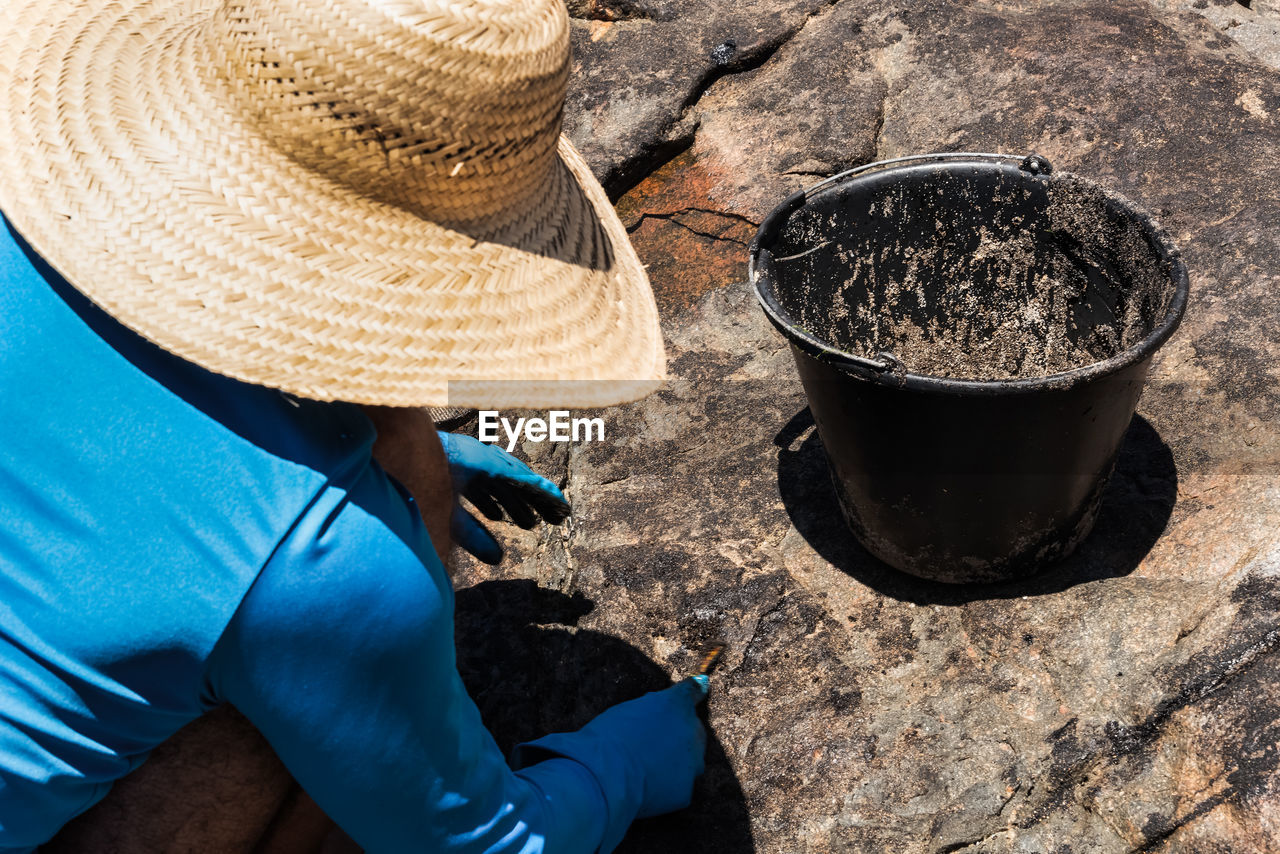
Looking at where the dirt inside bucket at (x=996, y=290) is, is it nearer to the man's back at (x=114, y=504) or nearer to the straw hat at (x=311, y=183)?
the straw hat at (x=311, y=183)

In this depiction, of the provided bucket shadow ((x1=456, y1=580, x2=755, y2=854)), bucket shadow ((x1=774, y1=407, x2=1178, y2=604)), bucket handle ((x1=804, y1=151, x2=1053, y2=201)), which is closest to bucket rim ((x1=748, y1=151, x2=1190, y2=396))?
bucket handle ((x1=804, y1=151, x2=1053, y2=201))

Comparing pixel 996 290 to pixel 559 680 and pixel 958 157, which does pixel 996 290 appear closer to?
pixel 958 157

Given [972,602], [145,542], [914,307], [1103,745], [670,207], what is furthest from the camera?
[670,207]

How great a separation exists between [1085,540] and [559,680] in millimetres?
1220

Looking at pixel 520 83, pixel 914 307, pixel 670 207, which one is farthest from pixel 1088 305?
pixel 520 83

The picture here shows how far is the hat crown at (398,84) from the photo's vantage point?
1059mm

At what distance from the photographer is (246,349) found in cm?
108

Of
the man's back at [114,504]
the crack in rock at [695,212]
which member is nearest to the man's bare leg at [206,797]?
the man's back at [114,504]

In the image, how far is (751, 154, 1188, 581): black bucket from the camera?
1.88 m

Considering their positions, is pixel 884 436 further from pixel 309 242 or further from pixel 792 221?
pixel 309 242

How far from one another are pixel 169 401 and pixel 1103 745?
1.71 metres

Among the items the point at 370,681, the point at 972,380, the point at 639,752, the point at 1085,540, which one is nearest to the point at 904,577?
the point at 1085,540

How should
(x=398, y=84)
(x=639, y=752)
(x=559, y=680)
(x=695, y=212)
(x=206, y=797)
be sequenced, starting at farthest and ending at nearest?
1. (x=695, y=212)
2. (x=559, y=680)
3. (x=639, y=752)
4. (x=206, y=797)
5. (x=398, y=84)

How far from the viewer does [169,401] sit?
111 centimetres
